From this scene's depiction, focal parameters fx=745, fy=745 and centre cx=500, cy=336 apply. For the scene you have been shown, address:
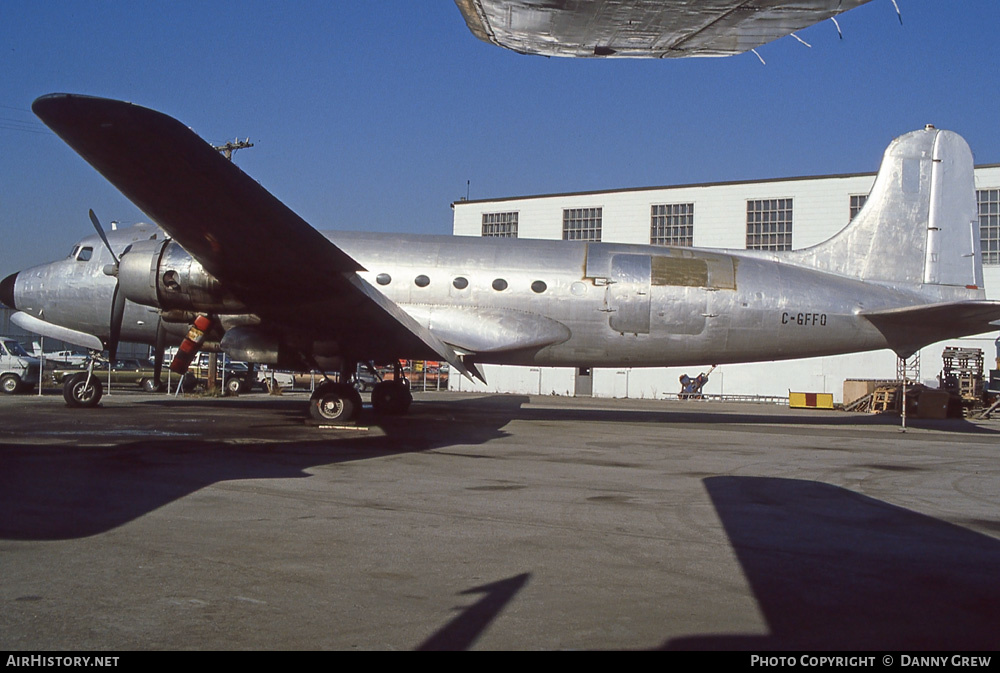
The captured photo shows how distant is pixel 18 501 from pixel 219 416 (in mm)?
9880

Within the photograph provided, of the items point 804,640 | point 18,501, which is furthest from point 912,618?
point 18,501

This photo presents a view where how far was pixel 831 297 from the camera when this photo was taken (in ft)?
51.8

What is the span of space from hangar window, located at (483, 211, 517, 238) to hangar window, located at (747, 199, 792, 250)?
580 inches

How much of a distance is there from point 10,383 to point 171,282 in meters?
20.2

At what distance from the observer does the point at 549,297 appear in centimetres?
1558

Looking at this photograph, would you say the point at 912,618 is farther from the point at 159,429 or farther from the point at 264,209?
the point at 159,429

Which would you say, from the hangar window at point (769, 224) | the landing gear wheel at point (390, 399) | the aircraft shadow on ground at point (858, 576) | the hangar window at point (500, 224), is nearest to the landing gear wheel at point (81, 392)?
the landing gear wheel at point (390, 399)

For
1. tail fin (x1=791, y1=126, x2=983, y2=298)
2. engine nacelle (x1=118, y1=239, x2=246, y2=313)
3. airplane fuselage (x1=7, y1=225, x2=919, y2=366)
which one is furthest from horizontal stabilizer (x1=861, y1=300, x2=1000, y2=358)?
engine nacelle (x1=118, y1=239, x2=246, y2=313)

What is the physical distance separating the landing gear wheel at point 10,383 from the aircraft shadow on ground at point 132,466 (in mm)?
17114

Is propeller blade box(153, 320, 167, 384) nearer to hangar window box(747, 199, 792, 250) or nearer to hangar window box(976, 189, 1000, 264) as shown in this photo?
hangar window box(747, 199, 792, 250)

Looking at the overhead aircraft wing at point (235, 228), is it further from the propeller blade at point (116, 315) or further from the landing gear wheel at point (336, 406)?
the propeller blade at point (116, 315)

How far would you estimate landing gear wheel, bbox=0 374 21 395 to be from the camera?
93.2 ft

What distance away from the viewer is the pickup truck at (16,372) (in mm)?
28547

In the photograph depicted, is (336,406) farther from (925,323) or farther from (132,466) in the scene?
(925,323)
